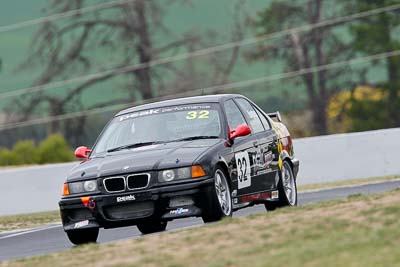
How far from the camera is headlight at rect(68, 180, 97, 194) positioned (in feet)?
42.7

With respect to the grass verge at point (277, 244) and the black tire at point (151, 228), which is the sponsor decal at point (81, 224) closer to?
the black tire at point (151, 228)

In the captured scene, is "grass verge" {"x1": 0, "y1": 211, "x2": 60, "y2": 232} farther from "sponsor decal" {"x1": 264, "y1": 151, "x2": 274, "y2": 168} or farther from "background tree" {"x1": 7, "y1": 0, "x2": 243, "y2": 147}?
"background tree" {"x1": 7, "y1": 0, "x2": 243, "y2": 147}

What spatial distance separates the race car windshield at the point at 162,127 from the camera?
45.8ft

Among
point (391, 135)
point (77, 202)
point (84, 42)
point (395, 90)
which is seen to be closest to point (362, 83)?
point (395, 90)

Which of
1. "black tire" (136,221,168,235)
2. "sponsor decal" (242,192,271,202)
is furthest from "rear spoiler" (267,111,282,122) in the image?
"black tire" (136,221,168,235)

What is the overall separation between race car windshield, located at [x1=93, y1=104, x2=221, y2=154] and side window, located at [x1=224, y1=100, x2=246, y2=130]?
187 millimetres

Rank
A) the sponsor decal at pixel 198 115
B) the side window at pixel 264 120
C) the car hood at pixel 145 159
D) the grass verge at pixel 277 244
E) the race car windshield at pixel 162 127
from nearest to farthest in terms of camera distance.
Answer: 1. the grass verge at pixel 277 244
2. the car hood at pixel 145 159
3. the race car windshield at pixel 162 127
4. the sponsor decal at pixel 198 115
5. the side window at pixel 264 120

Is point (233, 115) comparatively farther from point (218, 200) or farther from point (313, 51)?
point (313, 51)

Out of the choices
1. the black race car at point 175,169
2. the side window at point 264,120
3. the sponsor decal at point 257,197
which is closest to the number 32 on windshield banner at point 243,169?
the black race car at point 175,169

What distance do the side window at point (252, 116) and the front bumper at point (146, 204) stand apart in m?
2.19

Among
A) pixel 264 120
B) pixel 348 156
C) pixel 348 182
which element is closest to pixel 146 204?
pixel 264 120

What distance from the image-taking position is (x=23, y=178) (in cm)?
2470

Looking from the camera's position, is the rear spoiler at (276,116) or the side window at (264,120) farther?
the rear spoiler at (276,116)

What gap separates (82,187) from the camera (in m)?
13.1
